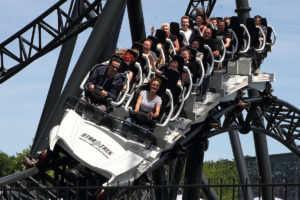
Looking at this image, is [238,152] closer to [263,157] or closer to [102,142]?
[263,157]

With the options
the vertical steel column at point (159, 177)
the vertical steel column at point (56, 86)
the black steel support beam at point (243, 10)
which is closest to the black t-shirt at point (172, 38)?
the vertical steel column at point (159, 177)

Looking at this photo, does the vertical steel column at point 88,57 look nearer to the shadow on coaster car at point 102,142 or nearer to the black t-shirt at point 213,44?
the black t-shirt at point 213,44

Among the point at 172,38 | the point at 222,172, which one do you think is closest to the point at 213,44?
the point at 172,38

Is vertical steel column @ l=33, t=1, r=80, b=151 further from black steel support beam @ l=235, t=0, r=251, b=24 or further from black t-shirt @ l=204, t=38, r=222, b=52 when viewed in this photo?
black steel support beam @ l=235, t=0, r=251, b=24

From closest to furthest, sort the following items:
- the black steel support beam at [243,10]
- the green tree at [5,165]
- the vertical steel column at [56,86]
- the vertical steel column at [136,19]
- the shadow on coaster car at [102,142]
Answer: the shadow on coaster car at [102,142], the vertical steel column at [136,19], the vertical steel column at [56,86], the black steel support beam at [243,10], the green tree at [5,165]

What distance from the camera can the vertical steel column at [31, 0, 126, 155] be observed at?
35.7 feet

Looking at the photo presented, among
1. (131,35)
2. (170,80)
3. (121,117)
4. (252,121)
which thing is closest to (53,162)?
(121,117)

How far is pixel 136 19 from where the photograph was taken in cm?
1314

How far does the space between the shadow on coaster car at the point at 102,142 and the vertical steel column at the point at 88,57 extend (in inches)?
Answer: 85.4

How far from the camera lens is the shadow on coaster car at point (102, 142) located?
26.9 ft

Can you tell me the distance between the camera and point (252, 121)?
15.8 m

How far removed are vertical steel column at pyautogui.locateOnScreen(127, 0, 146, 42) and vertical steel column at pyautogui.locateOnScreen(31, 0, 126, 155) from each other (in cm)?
124

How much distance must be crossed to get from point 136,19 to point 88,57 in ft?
7.57

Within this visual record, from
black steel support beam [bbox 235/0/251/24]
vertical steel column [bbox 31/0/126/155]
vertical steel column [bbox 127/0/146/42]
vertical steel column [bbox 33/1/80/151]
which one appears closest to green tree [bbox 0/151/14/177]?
black steel support beam [bbox 235/0/251/24]
